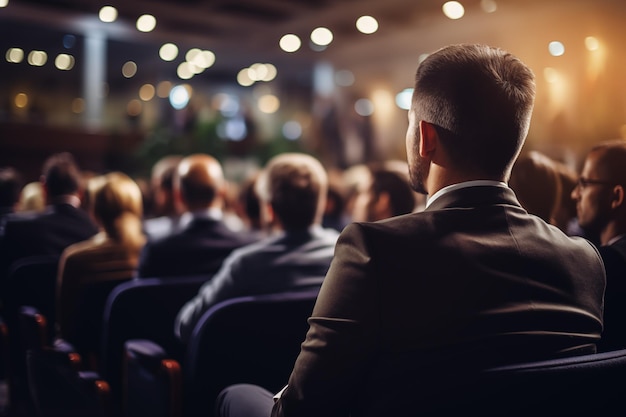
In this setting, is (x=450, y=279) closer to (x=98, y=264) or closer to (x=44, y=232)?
(x=98, y=264)

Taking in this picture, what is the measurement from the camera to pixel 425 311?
44.6 inches

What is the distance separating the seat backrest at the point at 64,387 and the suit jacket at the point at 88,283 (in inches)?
28.6

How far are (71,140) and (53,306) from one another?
8382 millimetres

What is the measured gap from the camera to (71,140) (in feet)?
36.7

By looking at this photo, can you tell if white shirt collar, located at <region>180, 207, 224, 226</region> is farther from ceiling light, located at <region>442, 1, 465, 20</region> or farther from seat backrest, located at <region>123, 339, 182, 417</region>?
ceiling light, located at <region>442, 1, 465, 20</region>

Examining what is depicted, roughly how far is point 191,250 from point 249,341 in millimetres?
1010

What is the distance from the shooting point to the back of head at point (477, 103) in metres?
1.25

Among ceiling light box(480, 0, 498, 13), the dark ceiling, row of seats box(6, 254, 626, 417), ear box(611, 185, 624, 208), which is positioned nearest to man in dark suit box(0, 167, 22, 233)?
row of seats box(6, 254, 626, 417)

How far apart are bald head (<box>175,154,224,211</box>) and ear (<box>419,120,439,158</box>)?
2034 mm

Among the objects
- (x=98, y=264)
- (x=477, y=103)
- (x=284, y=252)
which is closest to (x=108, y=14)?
(x=98, y=264)

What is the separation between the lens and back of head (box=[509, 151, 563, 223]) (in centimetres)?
220

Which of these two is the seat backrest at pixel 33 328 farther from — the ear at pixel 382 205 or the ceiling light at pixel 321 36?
the ceiling light at pixel 321 36

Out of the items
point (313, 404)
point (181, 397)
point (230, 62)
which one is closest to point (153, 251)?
point (181, 397)

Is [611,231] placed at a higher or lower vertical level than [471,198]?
lower
